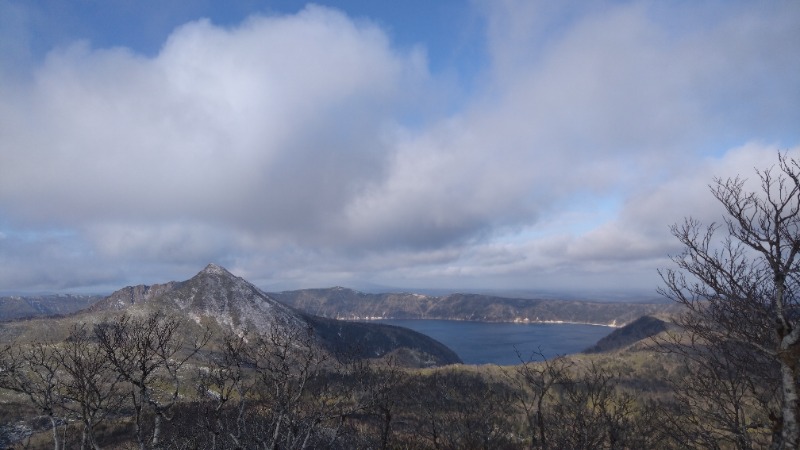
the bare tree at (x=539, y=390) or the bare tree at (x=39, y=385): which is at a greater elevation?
the bare tree at (x=39, y=385)

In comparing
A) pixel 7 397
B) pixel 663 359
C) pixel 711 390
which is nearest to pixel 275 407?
pixel 711 390

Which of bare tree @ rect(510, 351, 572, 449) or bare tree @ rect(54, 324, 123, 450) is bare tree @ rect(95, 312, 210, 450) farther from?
bare tree @ rect(510, 351, 572, 449)

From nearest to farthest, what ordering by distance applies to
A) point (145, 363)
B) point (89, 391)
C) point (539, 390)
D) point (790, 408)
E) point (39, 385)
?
point (790, 408) → point (145, 363) → point (89, 391) → point (39, 385) → point (539, 390)

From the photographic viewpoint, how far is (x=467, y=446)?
34219 millimetres

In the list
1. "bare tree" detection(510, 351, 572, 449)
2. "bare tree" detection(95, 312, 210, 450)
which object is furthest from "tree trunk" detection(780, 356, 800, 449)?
"bare tree" detection(95, 312, 210, 450)

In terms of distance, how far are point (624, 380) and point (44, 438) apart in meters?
166

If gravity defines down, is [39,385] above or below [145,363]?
below

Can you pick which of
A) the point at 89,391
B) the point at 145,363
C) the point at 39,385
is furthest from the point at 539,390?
the point at 39,385

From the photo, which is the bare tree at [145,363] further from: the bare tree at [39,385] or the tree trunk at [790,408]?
the tree trunk at [790,408]

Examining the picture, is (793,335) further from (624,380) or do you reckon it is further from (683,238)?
(624,380)

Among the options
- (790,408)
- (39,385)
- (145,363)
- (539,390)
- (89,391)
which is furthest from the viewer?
(539,390)

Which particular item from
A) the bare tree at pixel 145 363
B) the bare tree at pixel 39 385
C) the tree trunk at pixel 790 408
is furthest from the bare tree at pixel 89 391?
the tree trunk at pixel 790 408

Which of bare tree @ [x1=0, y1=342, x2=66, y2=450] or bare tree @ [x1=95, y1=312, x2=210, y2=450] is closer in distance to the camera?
bare tree @ [x1=95, y1=312, x2=210, y2=450]

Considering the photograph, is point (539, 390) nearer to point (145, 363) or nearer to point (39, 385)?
point (145, 363)
